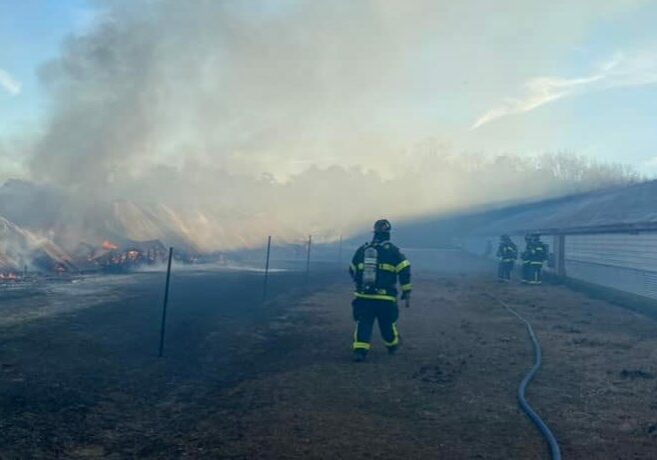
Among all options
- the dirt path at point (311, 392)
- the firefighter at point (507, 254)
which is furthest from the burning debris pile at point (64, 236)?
the firefighter at point (507, 254)

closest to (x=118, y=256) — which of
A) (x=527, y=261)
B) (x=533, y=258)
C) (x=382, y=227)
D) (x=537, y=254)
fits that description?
(x=527, y=261)

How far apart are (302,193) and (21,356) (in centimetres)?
5179

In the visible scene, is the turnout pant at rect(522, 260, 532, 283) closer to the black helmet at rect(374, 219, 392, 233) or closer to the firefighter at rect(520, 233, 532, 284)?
the firefighter at rect(520, 233, 532, 284)

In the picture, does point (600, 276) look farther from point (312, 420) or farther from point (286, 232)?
point (286, 232)

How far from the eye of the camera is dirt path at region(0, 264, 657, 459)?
451cm

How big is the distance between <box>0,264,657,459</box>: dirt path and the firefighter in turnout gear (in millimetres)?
8937

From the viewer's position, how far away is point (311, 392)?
20.0ft

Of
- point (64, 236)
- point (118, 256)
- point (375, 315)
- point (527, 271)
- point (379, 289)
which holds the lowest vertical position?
point (375, 315)

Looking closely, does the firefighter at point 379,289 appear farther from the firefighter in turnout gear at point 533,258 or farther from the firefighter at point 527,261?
the firefighter at point 527,261

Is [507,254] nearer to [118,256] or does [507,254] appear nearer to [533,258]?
[533,258]

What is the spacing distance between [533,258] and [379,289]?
1365cm

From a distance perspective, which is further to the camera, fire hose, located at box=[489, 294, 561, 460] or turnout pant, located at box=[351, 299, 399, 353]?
turnout pant, located at box=[351, 299, 399, 353]

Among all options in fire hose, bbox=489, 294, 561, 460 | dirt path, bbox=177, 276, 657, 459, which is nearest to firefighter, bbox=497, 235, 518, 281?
dirt path, bbox=177, 276, 657, 459

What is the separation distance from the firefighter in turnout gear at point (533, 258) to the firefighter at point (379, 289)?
13199 mm
